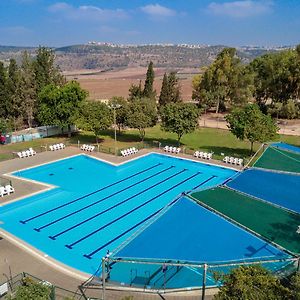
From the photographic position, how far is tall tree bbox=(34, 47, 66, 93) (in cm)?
3834

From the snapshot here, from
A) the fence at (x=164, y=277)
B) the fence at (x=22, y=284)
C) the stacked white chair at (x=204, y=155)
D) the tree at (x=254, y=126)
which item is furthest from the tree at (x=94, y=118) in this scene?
the fence at (x=22, y=284)

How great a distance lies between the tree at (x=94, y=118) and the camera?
1199 inches

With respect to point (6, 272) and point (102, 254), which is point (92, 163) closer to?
point (102, 254)

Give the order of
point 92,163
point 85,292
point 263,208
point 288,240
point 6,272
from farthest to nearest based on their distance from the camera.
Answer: point 92,163 < point 263,208 < point 288,240 < point 6,272 < point 85,292

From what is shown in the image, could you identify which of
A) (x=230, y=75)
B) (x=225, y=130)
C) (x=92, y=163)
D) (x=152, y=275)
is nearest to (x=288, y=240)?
(x=152, y=275)

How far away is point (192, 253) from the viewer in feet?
48.7

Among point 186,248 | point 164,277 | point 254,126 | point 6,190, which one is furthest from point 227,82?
point 164,277

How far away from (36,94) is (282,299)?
3546 centimetres

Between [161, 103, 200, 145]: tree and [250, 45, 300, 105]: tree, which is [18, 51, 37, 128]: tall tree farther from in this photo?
[250, 45, 300, 105]: tree

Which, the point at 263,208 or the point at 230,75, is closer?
the point at 263,208

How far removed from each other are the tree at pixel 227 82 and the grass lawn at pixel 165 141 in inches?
465

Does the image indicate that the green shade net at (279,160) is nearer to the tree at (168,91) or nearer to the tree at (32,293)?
the tree at (32,293)

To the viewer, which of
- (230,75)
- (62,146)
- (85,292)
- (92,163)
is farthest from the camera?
(230,75)

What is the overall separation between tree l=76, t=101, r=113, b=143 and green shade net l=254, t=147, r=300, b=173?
13.7 m
